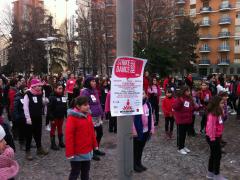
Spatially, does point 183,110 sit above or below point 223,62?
above

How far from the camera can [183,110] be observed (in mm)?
7891

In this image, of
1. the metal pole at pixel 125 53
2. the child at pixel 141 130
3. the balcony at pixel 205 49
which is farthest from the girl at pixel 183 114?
the balcony at pixel 205 49

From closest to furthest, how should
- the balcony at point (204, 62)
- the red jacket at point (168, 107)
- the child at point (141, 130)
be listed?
the child at point (141, 130) < the red jacket at point (168, 107) < the balcony at point (204, 62)

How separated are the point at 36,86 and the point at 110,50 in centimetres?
2422

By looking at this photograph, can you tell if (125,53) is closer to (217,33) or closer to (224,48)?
(224,48)

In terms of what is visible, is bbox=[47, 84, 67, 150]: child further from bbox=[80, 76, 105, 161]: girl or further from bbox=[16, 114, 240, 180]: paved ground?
bbox=[80, 76, 105, 161]: girl

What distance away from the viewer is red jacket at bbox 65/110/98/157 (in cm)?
499

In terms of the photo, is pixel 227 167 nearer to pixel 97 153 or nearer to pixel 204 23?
pixel 97 153

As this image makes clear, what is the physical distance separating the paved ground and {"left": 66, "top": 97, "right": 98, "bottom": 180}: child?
118 cm

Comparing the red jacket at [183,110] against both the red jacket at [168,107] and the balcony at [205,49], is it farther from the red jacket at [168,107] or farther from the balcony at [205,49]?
the balcony at [205,49]

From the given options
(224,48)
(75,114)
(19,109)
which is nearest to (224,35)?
(224,48)

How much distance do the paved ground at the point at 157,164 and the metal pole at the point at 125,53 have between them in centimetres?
290

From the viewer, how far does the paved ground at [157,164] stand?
6.33 meters

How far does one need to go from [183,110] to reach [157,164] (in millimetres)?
1574
